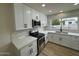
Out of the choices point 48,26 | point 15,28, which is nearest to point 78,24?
point 48,26

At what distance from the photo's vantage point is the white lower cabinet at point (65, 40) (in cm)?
330

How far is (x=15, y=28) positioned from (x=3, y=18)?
387 millimetres

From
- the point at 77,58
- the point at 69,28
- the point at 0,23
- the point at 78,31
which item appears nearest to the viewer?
the point at 77,58

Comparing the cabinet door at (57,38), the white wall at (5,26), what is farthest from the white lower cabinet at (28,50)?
the cabinet door at (57,38)

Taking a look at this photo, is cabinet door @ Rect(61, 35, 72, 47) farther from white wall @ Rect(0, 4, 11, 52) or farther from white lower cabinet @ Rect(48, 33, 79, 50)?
white wall @ Rect(0, 4, 11, 52)

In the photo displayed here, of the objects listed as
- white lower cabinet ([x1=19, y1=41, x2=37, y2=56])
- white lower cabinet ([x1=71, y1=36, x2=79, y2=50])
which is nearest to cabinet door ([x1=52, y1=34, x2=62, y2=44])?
white lower cabinet ([x1=71, y1=36, x2=79, y2=50])

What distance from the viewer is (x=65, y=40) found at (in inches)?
148

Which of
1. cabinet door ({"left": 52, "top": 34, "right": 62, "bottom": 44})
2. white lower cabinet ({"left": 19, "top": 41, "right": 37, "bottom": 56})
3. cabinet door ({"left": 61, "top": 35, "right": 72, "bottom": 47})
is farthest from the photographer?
cabinet door ({"left": 52, "top": 34, "right": 62, "bottom": 44})

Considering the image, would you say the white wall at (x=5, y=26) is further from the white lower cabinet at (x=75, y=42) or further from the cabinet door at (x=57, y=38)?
the cabinet door at (x=57, y=38)

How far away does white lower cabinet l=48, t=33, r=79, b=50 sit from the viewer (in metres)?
3.30

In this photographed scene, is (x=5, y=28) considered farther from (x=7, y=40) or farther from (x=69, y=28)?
(x=69, y=28)

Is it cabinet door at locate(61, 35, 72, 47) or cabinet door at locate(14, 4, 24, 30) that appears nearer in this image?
cabinet door at locate(14, 4, 24, 30)

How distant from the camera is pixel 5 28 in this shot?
1883 millimetres

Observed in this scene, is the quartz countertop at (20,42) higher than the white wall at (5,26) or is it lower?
lower
